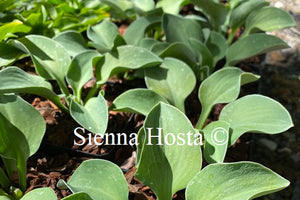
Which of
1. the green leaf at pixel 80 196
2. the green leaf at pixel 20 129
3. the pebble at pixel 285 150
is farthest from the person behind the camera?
the pebble at pixel 285 150

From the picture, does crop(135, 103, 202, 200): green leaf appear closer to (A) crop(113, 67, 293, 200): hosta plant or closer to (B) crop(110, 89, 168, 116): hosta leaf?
(A) crop(113, 67, 293, 200): hosta plant

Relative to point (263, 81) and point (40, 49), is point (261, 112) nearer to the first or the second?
point (40, 49)

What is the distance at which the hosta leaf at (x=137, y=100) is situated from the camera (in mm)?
1144

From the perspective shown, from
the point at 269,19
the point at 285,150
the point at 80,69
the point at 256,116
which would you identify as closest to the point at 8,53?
the point at 80,69

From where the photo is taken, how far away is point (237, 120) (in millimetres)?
1104

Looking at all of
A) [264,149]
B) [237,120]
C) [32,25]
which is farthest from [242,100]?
[32,25]

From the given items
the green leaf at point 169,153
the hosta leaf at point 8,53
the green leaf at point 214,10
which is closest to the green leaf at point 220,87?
the green leaf at point 169,153

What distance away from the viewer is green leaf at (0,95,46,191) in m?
1.00

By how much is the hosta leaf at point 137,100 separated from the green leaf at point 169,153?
0.20 meters

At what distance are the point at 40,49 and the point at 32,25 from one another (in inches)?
8.3

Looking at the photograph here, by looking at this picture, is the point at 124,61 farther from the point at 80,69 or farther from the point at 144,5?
the point at 144,5

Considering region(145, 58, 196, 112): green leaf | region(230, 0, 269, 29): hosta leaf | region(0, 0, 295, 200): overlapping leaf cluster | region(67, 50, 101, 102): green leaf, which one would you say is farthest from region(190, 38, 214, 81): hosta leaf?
region(67, 50, 101, 102): green leaf

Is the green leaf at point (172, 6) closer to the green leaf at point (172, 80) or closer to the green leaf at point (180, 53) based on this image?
the green leaf at point (180, 53)

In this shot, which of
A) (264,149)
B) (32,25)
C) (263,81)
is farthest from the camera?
(263,81)
